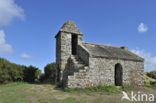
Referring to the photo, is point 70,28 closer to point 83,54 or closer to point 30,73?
point 83,54

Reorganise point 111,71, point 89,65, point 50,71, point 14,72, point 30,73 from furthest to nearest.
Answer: point 50,71
point 30,73
point 14,72
point 111,71
point 89,65

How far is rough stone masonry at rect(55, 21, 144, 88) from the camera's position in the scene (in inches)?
389

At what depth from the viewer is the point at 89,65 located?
33.2 ft

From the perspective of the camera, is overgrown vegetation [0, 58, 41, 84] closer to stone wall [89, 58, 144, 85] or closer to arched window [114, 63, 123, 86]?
stone wall [89, 58, 144, 85]

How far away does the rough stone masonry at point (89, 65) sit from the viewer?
9.88 meters

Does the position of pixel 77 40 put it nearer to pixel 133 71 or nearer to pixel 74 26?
pixel 74 26

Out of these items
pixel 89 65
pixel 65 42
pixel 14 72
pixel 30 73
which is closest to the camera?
pixel 89 65

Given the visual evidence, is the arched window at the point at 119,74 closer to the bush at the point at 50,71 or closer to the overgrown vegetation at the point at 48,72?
the bush at the point at 50,71

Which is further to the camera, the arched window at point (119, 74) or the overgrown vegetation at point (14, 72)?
the overgrown vegetation at point (14, 72)

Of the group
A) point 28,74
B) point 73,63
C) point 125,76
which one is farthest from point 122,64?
point 28,74

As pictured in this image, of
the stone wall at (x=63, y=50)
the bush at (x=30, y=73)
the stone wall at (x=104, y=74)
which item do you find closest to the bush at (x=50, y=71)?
the bush at (x=30, y=73)

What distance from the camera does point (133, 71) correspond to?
12.4m

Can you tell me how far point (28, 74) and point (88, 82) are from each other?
30.8 ft

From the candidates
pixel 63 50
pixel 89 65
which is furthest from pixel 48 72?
pixel 89 65
